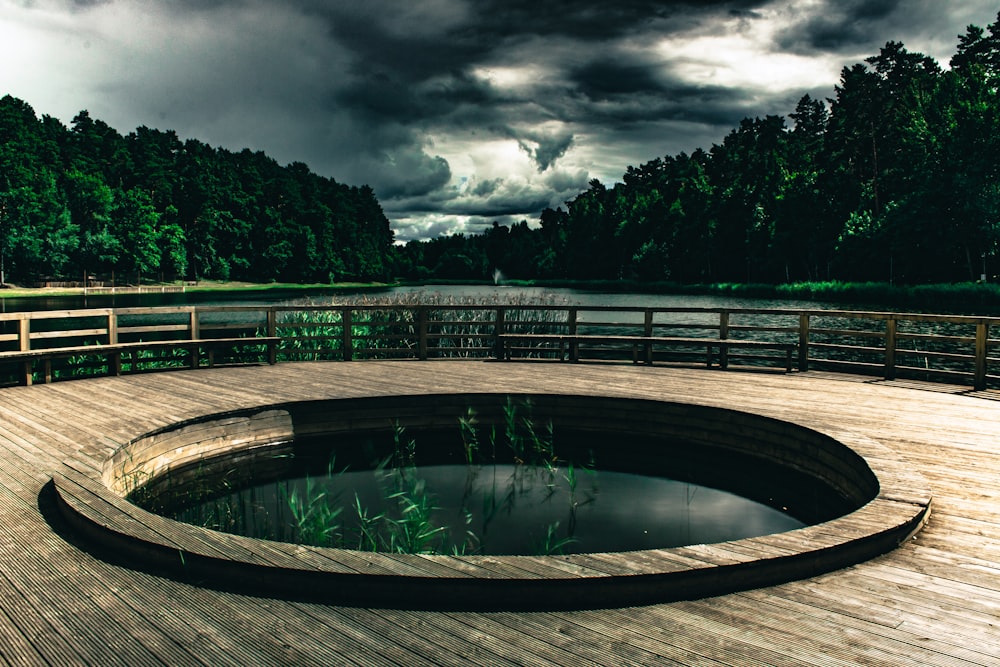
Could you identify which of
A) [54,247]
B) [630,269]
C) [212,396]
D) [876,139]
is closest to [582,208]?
[630,269]

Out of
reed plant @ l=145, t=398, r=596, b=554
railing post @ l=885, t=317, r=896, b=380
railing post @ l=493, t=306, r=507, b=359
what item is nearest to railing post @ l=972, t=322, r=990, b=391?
railing post @ l=885, t=317, r=896, b=380

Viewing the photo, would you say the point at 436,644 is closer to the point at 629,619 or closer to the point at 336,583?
the point at 336,583

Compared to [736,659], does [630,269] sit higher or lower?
→ higher

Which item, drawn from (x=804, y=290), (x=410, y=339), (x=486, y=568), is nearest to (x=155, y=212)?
(x=804, y=290)

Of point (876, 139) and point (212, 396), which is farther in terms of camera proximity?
point (876, 139)

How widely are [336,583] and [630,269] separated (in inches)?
3246

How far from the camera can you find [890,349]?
900cm

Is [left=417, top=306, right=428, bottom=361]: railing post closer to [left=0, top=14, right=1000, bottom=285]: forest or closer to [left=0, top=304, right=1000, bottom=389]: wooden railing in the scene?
[left=0, top=304, right=1000, bottom=389]: wooden railing

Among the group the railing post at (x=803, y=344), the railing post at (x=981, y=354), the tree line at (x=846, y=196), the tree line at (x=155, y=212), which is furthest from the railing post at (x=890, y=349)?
the tree line at (x=155, y=212)

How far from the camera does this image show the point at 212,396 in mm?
7660

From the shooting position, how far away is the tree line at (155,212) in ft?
169

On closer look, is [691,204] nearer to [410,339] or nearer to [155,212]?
A: [155,212]

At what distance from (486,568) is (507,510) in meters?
2.64

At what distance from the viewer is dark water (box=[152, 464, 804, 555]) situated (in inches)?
191
